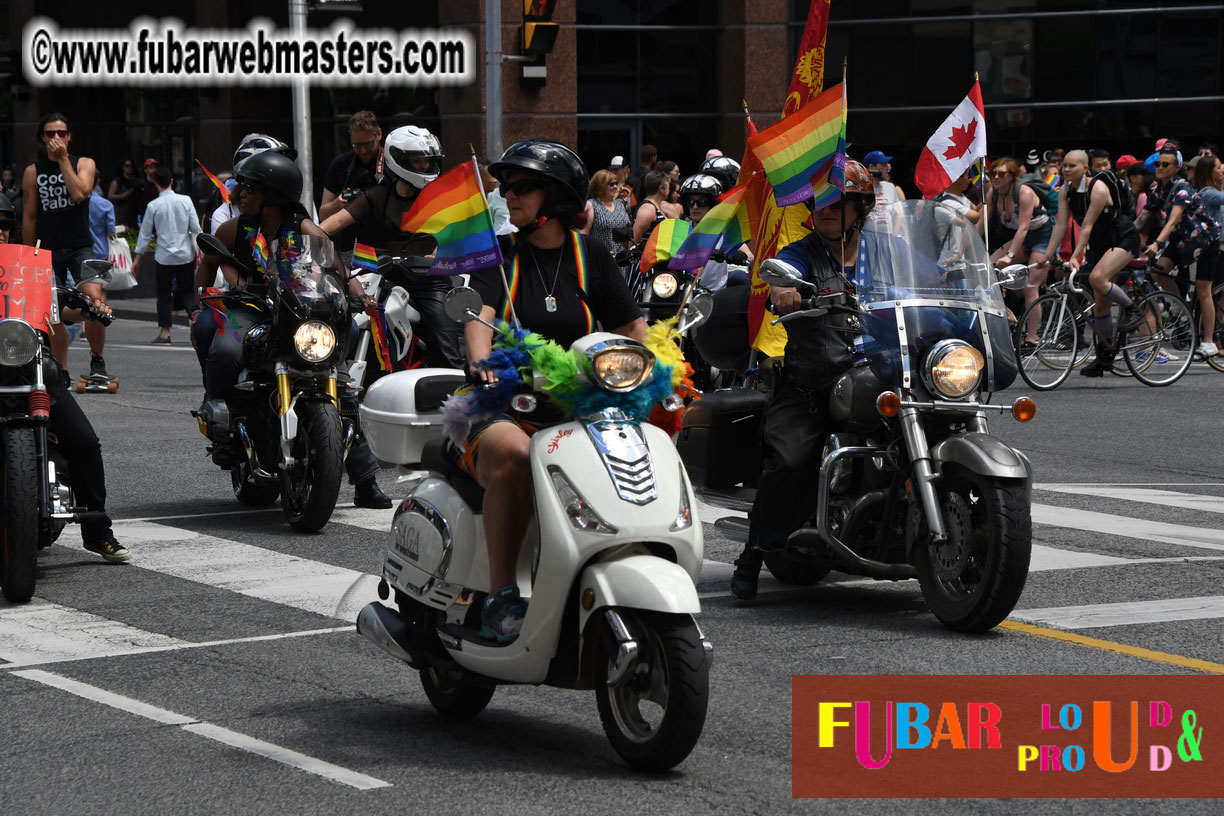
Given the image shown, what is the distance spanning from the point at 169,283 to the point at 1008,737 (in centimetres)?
1782

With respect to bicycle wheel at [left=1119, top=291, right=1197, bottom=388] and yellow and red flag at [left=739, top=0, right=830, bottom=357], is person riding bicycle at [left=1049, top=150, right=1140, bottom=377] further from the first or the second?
yellow and red flag at [left=739, top=0, right=830, bottom=357]

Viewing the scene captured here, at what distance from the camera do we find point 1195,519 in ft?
31.7

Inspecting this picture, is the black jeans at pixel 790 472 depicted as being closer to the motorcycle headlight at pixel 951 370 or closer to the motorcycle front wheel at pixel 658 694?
the motorcycle headlight at pixel 951 370

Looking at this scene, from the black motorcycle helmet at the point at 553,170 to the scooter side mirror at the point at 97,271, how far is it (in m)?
3.20

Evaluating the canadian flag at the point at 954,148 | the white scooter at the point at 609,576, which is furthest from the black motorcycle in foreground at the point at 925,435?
the white scooter at the point at 609,576

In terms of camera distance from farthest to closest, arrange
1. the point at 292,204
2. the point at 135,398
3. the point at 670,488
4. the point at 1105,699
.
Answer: the point at 135,398, the point at 292,204, the point at 1105,699, the point at 670,488

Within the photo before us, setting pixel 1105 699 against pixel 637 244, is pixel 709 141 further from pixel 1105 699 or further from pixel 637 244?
pixel 1105 699

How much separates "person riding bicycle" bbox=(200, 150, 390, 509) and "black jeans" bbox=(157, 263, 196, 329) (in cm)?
1187

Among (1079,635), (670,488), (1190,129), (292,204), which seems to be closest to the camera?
(670,488)

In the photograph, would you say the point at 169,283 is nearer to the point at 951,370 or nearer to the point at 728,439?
the point at 728,439

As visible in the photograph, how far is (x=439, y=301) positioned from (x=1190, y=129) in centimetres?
2048

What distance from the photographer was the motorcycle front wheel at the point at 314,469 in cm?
920

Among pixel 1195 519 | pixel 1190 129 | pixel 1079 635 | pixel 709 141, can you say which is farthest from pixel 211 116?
pixel 1079 635

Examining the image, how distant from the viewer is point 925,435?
707 cm
